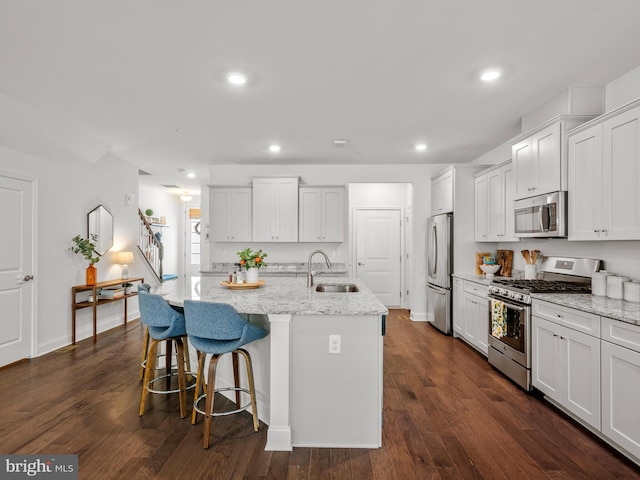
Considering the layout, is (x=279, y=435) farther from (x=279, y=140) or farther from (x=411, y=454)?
(x=279, y=140)

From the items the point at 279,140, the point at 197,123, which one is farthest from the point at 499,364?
the point at 197,123

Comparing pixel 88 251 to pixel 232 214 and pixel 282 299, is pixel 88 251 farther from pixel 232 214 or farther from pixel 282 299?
pixel 282 299

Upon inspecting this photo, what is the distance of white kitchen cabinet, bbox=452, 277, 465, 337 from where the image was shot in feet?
15.8

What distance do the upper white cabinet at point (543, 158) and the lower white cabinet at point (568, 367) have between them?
4.09 feet

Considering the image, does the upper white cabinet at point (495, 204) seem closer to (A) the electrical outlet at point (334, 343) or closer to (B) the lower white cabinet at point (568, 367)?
(B) the lower white cabinet at point (568, 367)

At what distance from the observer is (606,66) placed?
2793mm

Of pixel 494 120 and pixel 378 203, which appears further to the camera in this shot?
pixel 378 203

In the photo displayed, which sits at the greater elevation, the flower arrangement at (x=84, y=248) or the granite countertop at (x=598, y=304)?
the flower arrangement at (x=84, y=248)

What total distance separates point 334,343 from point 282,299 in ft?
1.82

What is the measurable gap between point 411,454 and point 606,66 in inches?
125

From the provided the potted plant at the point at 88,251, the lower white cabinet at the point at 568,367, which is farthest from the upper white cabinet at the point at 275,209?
the lower white cabinet at the point at 568,367

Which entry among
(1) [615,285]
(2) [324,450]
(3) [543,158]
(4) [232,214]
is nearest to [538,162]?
(3) [543,158]

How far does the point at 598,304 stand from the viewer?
256cm

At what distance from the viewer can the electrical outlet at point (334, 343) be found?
234cm
